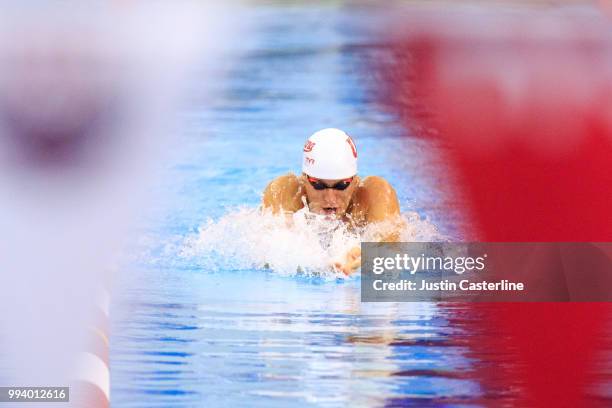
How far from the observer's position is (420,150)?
6465 mm

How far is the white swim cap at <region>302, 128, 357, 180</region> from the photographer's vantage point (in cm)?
482

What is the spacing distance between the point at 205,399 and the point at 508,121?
375 centimetres

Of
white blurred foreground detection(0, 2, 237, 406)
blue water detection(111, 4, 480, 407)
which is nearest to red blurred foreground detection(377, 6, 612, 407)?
blue water detection(111, 4, 480, 407)

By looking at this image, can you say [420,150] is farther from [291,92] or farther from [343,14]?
[343,14]

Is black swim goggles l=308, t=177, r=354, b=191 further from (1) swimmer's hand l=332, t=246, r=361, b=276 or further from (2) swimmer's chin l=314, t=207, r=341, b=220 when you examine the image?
(1) swimmer's hand l=332, t=246, r=361, b=276

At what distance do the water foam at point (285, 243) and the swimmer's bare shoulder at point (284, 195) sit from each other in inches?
1.6

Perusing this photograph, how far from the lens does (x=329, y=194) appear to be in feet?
16.1

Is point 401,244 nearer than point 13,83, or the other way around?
point 401,244

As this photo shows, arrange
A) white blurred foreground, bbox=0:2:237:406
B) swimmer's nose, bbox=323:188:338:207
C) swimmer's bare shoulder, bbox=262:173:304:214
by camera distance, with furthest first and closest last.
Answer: swimmer's bare shoulder, bbox=262:173:304:214
swimmer's nose, bbox=323:188:338:207
white blurred foreground, bbox=0:2:237:406

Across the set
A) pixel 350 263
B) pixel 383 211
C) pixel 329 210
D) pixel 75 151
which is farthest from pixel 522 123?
pixel 75 151

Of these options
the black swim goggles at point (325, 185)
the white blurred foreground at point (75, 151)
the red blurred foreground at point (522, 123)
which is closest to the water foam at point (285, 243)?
the black swim goggles at point (325, 185)

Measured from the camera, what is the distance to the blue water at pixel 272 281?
342 cm

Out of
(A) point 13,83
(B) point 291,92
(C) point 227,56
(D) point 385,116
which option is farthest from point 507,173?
(A) point 13,83

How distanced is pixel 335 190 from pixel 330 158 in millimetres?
150
